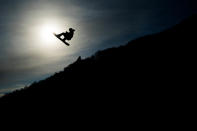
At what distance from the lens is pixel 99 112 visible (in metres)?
9.87

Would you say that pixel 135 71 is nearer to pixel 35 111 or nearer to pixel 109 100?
pixel 109 100

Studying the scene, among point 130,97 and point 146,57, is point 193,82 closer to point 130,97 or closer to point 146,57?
point 130,97

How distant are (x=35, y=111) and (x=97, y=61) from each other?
24.9 feet

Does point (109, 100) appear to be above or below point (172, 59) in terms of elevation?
below

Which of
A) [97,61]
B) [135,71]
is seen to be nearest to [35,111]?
[97,61]

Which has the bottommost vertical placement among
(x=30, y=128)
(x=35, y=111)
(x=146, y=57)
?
(x=30, y=128)

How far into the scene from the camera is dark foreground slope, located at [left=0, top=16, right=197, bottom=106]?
10.2 metres

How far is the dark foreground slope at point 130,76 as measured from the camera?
33.4 feet

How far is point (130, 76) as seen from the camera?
482 inches

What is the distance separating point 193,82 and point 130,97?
13.0 ft

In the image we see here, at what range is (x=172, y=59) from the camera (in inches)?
477

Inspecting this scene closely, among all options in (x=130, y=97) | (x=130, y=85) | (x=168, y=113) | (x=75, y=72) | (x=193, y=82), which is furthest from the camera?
(x=75, y=72)

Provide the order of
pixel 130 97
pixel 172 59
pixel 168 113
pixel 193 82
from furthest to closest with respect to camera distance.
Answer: pixel 172 59, pixel 130 97, pixel 193 82, pixel 168 113

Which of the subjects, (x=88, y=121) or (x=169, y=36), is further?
(x=169, y=36)
